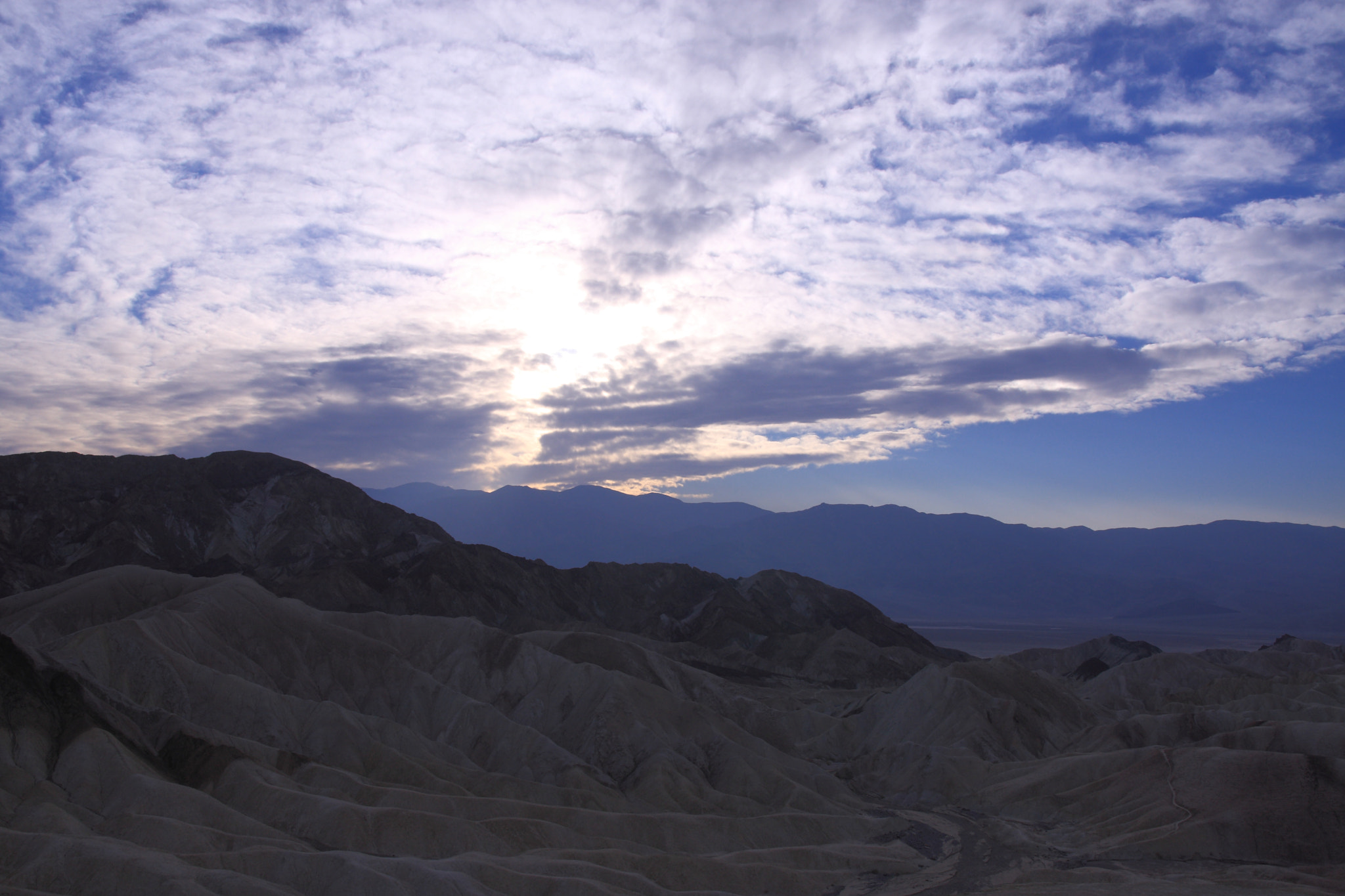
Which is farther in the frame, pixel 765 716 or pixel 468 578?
pixel 468 578

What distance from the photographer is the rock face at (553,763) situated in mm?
41125

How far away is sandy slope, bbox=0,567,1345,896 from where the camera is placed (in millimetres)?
40406

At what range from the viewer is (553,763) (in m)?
63.2

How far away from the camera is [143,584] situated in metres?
82.2

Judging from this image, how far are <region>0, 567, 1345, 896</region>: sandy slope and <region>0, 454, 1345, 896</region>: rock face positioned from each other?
21 centimetres

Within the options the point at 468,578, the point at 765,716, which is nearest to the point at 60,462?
the point at 468,578

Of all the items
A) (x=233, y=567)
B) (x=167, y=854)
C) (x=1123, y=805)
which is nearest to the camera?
(x=167, y=854)

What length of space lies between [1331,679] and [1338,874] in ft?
250

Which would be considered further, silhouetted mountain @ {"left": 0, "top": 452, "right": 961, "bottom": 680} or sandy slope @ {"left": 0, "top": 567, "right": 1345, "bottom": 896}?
silhouetted mountain @ {"left": 0, "top": 452, "right": 961, "bottom": 680}

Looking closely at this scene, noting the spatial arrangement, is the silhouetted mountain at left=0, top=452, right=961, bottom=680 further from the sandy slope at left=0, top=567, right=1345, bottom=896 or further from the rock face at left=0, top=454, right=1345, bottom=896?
the sandy slope at left=0, top=567, right=1345, bottom=896

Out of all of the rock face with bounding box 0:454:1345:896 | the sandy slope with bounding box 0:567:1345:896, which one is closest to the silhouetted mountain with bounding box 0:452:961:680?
the rock face with bounding box 0:454:1345:896

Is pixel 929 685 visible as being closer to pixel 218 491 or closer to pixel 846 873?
pixel 846 873

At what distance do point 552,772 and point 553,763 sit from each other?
81 centimetres

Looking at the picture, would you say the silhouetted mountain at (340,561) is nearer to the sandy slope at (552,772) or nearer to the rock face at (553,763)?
the rock face at (553,763)
